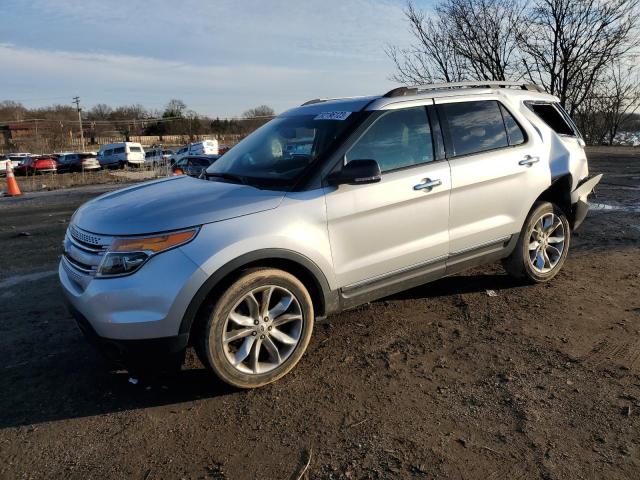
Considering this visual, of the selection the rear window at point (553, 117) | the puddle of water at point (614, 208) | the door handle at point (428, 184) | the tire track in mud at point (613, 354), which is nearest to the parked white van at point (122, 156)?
the puddle of water at point (614, 208)

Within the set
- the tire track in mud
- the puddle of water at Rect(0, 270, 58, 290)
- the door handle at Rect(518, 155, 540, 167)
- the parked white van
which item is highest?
the parked white van

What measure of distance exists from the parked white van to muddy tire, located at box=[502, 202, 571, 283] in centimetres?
3960

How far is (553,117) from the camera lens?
502 cm

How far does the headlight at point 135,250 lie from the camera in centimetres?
283

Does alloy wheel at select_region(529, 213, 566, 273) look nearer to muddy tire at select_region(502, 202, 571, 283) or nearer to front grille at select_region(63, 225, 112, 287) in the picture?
muddy tire at select_region(502, 202, 571, 283)

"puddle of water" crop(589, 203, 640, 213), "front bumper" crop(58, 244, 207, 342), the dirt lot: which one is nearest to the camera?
the dirt lot

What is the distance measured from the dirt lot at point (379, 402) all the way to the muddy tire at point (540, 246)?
0.22 metres

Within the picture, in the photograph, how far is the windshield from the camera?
3535mm

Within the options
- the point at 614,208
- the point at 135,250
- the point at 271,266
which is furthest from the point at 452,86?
the point at 614,208

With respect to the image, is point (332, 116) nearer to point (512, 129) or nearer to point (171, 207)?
point (171, 207)

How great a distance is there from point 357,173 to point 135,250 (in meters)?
1.44

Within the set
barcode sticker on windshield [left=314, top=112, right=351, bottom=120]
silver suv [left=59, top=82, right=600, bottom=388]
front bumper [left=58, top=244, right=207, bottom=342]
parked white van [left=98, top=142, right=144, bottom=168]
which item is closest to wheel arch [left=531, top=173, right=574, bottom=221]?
silver suv [left=59, top=82, right=600, bottom=388]

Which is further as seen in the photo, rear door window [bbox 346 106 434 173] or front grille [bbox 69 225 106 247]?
rear door window [bbox 346 106 434 173]

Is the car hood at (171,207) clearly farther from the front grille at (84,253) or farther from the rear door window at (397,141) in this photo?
the rear door window at (397,141)
